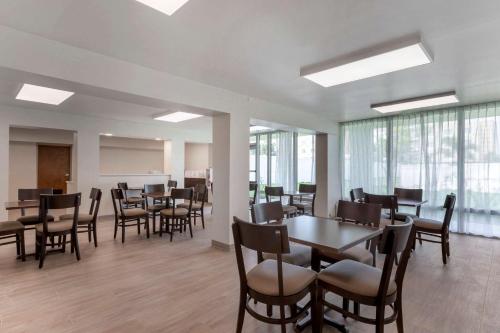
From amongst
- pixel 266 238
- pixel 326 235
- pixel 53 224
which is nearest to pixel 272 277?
pixel 266 238

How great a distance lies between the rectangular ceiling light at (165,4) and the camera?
178cm

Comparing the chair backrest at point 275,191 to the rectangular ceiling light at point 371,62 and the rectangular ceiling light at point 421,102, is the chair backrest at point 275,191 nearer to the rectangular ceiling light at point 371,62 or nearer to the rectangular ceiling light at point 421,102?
the rectangular ceiling light at point 421,102

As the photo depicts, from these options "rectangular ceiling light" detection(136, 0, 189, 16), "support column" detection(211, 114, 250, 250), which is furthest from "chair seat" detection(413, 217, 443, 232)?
"rectangular ceiling light" detection(136, 0, 189, 16)

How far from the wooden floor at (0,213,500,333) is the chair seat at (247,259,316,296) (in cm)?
52

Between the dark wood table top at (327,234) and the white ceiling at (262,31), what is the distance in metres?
1.70

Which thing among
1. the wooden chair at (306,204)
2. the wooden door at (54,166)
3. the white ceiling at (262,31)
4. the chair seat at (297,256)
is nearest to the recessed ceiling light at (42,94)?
the white ceiling at (262,31)

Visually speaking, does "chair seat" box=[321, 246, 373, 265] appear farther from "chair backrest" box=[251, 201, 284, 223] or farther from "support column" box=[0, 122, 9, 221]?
"support column" box=[0, 122, 9, 221]

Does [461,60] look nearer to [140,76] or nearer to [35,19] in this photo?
[140,76]

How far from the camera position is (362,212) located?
103 inches

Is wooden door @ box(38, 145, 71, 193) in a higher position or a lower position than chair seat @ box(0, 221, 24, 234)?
higher

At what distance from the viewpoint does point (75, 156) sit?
5.69 m

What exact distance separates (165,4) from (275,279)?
80.7 inches

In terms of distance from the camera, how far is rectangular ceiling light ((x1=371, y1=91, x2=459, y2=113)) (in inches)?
160

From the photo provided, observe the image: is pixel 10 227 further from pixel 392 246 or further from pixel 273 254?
pixel 392 246
